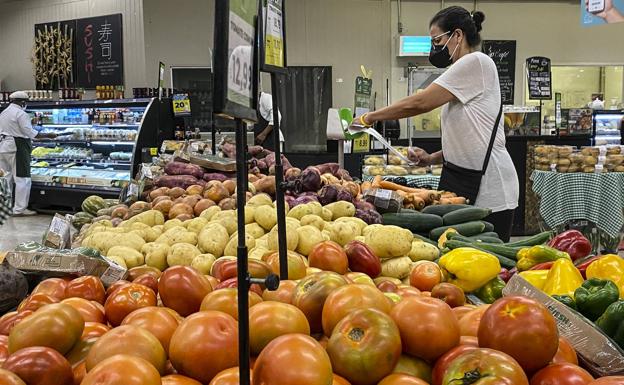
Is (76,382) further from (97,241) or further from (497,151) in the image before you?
(497,151)

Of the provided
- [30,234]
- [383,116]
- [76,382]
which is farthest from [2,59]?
[76,382]

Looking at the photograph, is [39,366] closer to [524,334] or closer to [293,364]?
[293,364]

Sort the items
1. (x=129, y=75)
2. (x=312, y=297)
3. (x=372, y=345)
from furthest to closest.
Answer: (x=129, y=75)
(x=312, y=297)
(x=372, y=345)

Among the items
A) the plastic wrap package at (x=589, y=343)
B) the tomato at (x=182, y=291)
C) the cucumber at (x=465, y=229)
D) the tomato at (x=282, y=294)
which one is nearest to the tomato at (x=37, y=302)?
the tomato at (x=182, y=291)

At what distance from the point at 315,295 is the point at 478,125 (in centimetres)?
239

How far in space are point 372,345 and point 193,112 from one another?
1126cm

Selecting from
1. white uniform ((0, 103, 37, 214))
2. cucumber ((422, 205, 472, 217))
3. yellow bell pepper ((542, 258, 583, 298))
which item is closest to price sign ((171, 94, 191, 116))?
white uniform ((0, 103, 37, 214))

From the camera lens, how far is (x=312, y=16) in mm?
12320

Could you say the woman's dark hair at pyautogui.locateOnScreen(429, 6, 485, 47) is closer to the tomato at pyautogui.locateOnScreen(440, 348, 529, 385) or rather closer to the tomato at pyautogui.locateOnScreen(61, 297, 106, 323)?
the tomato at pyautogui.locateOnScreen(61, 297, 106, 323)

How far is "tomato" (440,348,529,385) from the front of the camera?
108 centimetres

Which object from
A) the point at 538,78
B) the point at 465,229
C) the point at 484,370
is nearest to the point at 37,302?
the point at 484,370

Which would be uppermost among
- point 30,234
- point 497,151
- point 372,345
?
point 497,151

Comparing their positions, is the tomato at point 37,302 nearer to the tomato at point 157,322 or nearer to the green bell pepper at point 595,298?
the tomato at point 157,322

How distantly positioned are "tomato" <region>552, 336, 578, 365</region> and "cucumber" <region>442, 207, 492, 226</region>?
1822 millimetres
